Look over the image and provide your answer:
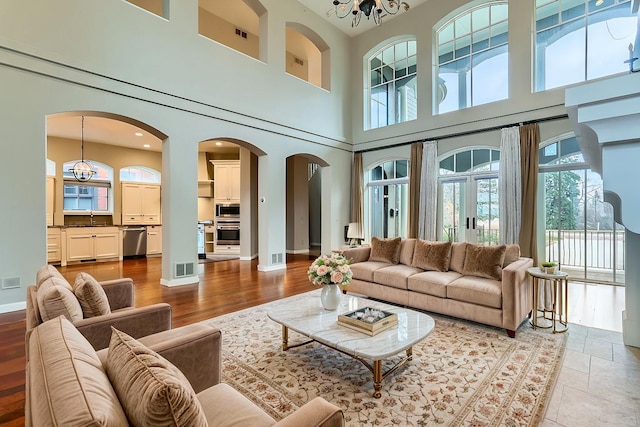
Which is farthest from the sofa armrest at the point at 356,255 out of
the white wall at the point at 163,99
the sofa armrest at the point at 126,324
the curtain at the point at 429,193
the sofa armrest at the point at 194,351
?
the sofa armrest at the point at 194,351

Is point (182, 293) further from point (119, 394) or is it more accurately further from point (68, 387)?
point (68, 387)

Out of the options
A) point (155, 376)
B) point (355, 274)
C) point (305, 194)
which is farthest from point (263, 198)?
point (155, 376)

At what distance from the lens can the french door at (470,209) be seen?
6.41 metres

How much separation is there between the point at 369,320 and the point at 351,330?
165 mm

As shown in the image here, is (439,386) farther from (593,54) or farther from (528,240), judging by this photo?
(593,54)

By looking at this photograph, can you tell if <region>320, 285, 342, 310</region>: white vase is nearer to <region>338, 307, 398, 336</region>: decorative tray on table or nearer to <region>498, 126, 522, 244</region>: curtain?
<region>338, 307, 398, 336</region>: decorative tray on table

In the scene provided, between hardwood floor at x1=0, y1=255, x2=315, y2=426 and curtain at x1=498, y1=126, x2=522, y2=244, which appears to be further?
curtain at x1=498, y1=126, x2=522, y2=244

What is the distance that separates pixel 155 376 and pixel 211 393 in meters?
0.69

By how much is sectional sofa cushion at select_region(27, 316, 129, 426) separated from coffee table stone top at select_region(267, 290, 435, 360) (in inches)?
59.8

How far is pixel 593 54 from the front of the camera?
18.1 feet

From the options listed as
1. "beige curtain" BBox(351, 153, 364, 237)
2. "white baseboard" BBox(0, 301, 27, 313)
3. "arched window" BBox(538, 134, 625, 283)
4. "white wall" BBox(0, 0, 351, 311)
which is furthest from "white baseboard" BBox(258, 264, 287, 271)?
"arched window" BBox(538, 134, 625, 283)

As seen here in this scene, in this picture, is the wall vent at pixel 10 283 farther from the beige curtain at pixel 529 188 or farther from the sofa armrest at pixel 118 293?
the beige curtain at pixel 529 188

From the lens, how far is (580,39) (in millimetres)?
5645

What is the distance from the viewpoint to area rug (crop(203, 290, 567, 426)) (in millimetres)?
1998
